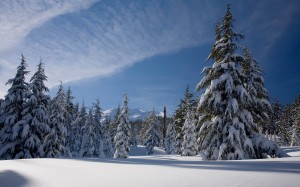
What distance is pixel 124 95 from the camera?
46.8 meters

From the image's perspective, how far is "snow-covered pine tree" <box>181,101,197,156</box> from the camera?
40872mm

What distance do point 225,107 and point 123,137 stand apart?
29973 millimetres

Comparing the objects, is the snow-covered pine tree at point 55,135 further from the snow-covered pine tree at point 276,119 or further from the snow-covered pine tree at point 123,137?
the snow-covered pine tree at point 276,119

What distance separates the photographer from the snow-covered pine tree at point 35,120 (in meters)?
24.3

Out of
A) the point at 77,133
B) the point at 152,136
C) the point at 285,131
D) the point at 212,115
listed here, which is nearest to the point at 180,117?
the point at 152,136

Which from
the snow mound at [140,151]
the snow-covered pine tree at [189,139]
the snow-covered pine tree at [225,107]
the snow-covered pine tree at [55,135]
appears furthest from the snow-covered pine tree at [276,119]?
the snow-covered pine tree at [225,107]

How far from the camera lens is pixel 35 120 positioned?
25.0m

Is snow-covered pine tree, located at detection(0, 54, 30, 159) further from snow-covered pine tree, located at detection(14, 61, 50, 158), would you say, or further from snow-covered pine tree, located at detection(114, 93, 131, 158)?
snow-covered pine tree, located at detection(114, 93, 131, 158)

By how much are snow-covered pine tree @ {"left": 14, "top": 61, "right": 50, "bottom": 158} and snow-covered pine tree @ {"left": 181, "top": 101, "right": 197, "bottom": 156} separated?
22.2 metres

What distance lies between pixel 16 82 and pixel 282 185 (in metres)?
27.2

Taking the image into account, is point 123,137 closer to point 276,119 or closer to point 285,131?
point 285,131

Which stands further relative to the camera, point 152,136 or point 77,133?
point 152,136

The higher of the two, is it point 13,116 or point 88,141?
point 13,116

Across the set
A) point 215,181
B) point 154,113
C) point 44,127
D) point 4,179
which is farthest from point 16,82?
point 154,113
